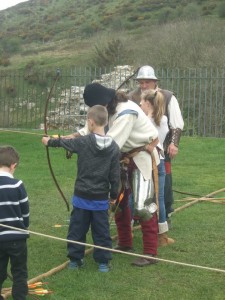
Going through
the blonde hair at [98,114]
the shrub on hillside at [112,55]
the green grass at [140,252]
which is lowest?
the green grass at [140,252]

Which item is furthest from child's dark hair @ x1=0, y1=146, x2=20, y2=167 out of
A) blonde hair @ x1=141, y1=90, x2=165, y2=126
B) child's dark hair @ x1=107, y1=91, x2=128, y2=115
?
blonde hair @ x1=141, y1=90, x2=165, y2=126

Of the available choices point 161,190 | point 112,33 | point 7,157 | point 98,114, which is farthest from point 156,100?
point 112,33

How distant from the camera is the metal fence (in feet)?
61.2

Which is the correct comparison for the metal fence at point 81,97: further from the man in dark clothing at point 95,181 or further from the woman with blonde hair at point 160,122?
the man in dark clothing at point 95,181

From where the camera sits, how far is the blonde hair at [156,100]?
645cm

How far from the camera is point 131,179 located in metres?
6.12

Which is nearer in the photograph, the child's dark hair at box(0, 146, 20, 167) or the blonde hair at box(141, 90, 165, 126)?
the child's dark hair at box(0, 146, 20, 167)

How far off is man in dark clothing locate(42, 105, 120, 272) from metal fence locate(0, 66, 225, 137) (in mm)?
12595

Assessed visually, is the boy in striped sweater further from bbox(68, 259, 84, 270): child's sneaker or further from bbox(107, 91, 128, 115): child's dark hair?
bbox(107, 91, 128, 115): child's dark hair

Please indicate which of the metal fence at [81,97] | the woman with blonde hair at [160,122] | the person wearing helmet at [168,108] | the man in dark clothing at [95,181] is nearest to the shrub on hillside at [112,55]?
the metal fence at [81,97]

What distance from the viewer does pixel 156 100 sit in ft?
21.1

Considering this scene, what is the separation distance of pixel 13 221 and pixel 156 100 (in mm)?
2341

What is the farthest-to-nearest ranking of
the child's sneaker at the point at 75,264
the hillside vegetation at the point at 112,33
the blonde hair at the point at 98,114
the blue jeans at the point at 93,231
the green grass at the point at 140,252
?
1. the hillside vegetation at the point at 112,33
2. the child's sneaker at the point at 75,264
3. the blue jeans at the point at 93,231
4. the blonde hair at the point at 98,114
5. the green grass at the point at 140,252

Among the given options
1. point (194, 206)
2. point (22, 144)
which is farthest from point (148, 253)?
point (22, 144)
